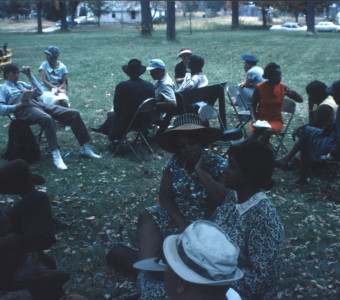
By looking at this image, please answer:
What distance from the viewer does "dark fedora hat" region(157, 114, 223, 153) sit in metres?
3.57

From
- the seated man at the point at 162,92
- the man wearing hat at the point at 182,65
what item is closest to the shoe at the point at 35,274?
the seated man at the point at 162,92

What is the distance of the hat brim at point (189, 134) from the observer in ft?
11.7

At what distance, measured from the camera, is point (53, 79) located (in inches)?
375

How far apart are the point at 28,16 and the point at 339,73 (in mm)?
46356

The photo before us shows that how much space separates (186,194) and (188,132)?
0.50m

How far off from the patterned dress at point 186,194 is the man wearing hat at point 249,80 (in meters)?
5.36

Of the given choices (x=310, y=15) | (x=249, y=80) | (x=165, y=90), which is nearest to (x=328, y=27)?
(x=310, y=15)

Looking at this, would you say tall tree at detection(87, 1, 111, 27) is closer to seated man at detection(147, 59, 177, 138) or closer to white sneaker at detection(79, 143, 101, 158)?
seated man at detection(147, 59, 177, 138)

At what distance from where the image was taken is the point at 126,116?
7.44m

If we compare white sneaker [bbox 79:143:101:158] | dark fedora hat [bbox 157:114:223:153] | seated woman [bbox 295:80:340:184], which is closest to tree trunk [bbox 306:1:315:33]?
seated woman [bbox 295:80:340:184]

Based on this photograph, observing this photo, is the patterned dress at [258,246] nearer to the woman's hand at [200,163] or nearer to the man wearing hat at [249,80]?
the woman's hand at [200,163]

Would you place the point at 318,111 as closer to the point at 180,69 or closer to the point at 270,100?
the point at 270,100

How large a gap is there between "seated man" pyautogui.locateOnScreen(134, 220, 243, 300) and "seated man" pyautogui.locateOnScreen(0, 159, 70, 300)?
4.19 ft

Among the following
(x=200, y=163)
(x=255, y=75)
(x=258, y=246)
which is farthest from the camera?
(x=255, y=75)
